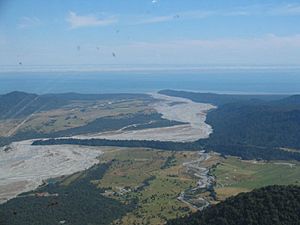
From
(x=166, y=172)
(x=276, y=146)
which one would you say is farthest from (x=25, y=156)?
(x=276, y=146)

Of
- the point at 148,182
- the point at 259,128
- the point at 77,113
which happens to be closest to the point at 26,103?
the point at 77,113

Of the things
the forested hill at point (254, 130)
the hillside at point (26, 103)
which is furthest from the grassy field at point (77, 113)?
the forested hill at point (254, 130)

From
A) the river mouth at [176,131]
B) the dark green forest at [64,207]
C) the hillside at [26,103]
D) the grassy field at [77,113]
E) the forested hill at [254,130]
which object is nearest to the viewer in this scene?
the dark green forest at [64,207]

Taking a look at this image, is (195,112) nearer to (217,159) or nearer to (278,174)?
(217,159)

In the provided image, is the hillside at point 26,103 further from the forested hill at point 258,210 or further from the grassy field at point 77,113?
the forested hill at point 258,210

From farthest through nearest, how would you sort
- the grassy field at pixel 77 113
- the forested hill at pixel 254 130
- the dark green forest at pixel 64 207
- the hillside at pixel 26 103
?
the grassy field at pixel 77 113
the hillside at pixel 26 103
the forested hill at pixel 254 130
the dark green forest at pixel 64 207

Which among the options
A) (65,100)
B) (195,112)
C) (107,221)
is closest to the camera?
(107,221)

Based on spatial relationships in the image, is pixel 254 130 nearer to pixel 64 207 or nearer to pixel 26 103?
pixel 26 103
